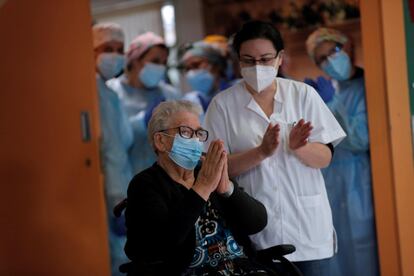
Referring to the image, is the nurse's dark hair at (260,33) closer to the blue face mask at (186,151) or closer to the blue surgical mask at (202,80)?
the blue face mask at (186,151)

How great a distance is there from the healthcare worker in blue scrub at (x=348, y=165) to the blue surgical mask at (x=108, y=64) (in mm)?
1148

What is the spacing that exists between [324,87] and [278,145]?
0.42m

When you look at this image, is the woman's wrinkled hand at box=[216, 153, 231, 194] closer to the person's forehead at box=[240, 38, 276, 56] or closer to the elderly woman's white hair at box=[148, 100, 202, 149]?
the elderly woman's white hair at box=[148, 100, 202, 149]

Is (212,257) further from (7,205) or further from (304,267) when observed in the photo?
(7,205)

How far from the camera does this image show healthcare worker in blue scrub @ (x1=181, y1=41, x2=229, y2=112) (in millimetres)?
3436

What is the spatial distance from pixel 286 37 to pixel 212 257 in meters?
1.38

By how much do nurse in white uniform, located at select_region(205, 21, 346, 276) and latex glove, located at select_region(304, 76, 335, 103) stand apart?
7 centimetres

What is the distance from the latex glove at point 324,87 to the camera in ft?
8.42

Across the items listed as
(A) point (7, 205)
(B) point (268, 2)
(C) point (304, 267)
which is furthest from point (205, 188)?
(B) point (268, 2)

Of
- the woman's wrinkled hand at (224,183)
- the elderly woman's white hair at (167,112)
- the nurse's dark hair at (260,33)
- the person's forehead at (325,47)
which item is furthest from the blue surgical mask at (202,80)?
the woman's wrinkled hand at (224,183)

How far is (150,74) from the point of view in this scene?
141 inches

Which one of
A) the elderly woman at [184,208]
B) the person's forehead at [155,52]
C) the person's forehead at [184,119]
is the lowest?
the elderly woman at [184,208]

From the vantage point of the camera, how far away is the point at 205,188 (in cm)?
213

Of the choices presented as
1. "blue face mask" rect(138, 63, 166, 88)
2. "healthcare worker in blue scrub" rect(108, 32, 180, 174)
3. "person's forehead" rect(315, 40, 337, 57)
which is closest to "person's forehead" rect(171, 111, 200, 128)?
"person's forehead" rect(315, 40, 337, 57)
